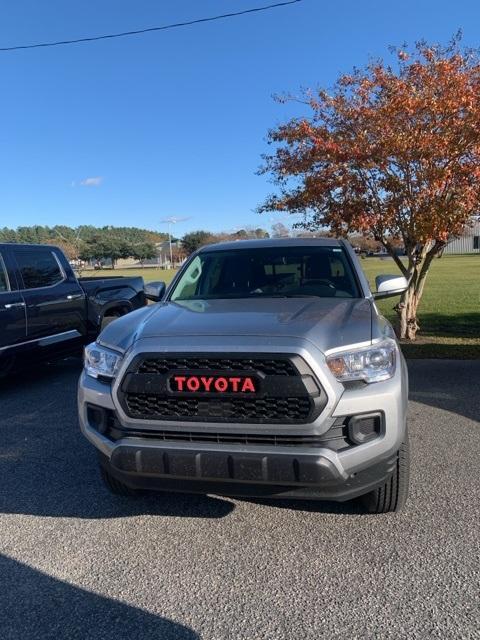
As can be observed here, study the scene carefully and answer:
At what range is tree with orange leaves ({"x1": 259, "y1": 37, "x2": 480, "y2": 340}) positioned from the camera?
7.63m

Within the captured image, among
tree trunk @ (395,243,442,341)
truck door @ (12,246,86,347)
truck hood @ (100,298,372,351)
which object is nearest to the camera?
truck hood @ (100,298,372,351)

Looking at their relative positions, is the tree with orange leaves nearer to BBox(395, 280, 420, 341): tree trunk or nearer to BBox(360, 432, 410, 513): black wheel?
BBox(395, 280, 420, 341): tree trunk

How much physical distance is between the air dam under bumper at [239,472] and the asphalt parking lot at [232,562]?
0.42 meters

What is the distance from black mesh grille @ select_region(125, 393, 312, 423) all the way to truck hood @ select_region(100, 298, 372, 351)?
34 cm

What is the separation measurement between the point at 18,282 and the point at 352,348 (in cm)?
541

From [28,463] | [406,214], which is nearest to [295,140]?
[406,214]

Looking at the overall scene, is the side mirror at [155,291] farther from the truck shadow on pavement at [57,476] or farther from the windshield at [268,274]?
the truck shadow on pavement at [57,476]

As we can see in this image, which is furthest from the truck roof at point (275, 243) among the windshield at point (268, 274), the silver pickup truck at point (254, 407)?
the silver pickup truck at point (254, 407)

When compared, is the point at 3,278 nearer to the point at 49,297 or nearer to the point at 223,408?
the point at 49,297

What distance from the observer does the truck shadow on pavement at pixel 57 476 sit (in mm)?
3695

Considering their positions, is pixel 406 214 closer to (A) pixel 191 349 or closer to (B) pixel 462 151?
(B) pixel 462 151

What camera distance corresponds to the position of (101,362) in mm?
3307

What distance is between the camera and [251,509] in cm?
367

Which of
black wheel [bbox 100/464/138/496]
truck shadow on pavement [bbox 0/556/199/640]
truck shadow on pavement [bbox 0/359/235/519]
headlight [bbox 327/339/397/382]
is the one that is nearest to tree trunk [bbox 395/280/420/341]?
truck shadow on pavement [bbox 0/359/235/519]
